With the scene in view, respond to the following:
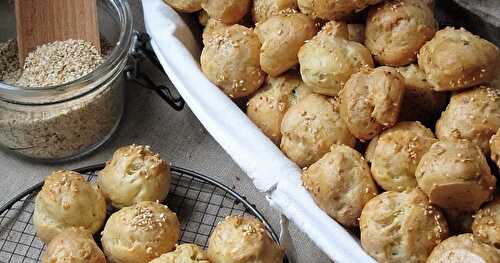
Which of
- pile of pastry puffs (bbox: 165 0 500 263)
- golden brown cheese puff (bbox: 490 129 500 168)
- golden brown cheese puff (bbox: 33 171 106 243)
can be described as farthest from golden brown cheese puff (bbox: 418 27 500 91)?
golden brown cheese puff (bbox: 33 171 106 243)

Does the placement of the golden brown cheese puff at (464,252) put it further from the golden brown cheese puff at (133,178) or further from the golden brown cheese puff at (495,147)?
the golden brown cheese puff at (133,178)

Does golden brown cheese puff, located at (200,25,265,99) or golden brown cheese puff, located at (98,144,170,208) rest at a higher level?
golden brown cheese puff, located at (200,25,265,99)

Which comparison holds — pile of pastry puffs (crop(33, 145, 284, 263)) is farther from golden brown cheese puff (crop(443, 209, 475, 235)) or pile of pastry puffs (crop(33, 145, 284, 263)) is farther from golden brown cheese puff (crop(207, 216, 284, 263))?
golden brown cheese puff (crop(443, 209, 475, 235))

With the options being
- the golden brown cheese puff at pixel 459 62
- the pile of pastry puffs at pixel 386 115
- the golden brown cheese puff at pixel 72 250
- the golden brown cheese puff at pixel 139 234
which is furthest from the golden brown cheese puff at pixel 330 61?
the golden brown cheese puff at pixel 72 250

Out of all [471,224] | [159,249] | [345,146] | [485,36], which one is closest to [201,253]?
[159,249]

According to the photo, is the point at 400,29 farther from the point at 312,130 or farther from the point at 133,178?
the point at 133,178

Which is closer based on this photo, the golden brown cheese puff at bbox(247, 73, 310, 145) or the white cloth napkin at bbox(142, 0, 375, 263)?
the white cloth napkin at bbox(142, 0, 375, 263)

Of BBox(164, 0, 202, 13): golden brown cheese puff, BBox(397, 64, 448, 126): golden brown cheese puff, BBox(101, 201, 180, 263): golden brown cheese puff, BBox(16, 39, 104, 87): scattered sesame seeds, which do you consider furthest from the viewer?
BBox(16, 39, 104, 87): scattered sesame seeds

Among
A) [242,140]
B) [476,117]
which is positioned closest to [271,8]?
[242,140]
